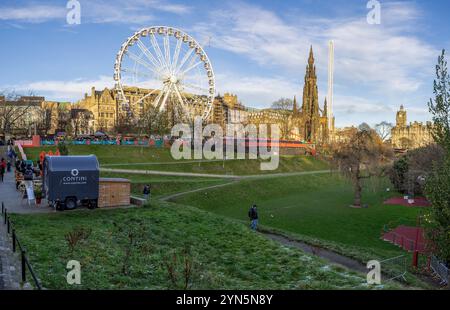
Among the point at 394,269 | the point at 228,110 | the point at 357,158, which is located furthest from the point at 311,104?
the point at 394,269

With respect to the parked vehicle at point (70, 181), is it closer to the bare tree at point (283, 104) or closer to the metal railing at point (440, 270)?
the metal railing at point (440, 270)

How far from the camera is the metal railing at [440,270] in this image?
15.8m

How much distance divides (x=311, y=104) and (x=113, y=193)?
100 m

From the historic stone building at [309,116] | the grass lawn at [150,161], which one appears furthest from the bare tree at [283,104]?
the grass lawn at [150,161]

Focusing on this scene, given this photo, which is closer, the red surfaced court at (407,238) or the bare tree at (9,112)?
the red surfaced court at (407,238)

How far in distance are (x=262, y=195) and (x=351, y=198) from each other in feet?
32.0

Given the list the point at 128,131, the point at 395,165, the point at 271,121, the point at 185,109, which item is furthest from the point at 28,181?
the point at 271,121

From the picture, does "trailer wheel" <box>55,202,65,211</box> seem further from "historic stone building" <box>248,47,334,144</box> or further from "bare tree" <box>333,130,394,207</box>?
"historic stone building" <box>248,47,334,144</box>

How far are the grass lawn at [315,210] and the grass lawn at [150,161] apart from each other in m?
9.31

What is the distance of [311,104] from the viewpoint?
120250 millimetres

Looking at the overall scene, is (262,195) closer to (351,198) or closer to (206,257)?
(351,198)

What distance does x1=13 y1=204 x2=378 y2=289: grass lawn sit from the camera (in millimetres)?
13898

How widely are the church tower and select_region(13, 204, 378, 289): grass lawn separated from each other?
317ft

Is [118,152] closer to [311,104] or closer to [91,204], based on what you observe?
[91,204]
